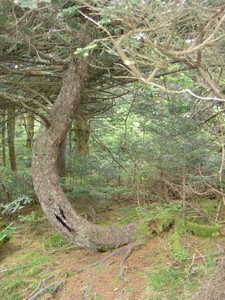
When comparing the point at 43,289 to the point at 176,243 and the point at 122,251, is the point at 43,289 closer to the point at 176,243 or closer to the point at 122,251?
the point at 122,251

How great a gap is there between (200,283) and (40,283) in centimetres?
291

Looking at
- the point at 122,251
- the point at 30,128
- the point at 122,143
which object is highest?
the point at 30,128

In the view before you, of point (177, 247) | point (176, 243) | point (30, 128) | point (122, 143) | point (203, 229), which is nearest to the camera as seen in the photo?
point (177, 247)

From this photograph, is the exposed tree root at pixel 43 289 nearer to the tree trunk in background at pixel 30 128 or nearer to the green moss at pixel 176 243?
the green moss at pixel 176 243

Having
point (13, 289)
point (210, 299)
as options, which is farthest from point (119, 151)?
point (210, 299)

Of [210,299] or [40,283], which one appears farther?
[40,283]

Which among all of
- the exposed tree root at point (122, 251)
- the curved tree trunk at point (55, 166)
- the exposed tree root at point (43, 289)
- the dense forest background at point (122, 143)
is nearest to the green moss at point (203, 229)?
the dense forest background at point (122, 143)

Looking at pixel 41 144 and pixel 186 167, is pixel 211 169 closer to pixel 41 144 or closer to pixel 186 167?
pixel 186 167

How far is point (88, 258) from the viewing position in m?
6.02

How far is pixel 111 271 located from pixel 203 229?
179cm

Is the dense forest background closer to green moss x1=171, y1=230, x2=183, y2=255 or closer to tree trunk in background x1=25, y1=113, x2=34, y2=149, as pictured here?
green moss x1=171, y1=230, x2=183, y2=255

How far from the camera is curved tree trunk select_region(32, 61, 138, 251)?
566 centimetres

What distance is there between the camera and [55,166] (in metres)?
5.79

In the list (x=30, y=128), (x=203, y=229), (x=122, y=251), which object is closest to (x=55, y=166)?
(x=122, y=251)
